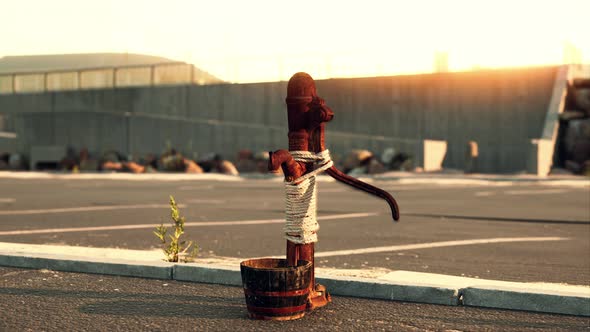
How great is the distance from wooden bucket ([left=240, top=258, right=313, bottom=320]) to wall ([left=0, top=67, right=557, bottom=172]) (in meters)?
26.9

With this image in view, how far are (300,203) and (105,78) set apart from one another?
39.7 m

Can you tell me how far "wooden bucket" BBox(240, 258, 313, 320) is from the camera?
5406 mm

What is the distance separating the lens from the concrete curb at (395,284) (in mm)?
6039

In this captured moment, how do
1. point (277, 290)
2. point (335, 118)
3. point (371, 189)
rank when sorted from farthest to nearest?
1. point (335, 118)
2. point (371, 189)
3. point (277, 290)

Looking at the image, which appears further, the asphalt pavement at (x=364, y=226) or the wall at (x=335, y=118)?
the wall at (x=335, y=118)

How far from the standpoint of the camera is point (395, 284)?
6.48 meters

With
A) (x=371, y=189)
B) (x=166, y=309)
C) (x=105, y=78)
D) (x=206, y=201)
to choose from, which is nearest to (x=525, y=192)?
(x=206, y=201)

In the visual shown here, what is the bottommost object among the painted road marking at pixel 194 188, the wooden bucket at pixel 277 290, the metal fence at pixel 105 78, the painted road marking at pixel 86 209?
the painted road marking at pixel 194 188

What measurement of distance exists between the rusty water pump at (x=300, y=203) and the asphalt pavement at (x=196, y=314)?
137 millimetres

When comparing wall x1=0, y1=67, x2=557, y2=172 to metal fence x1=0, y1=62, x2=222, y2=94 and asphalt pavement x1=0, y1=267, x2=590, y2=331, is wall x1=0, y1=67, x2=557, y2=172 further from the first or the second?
asphalt pavement x1=0, y1=267, x2=590, y2=331

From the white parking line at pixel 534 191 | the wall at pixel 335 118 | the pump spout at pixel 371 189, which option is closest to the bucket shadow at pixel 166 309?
the pump spout at pixel 371 189

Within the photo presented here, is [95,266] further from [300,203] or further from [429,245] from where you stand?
[429,245]

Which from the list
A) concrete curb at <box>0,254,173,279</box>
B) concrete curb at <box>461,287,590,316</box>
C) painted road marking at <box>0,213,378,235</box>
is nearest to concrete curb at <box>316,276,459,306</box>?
concrete curb at <box>461,287,590,316</box>

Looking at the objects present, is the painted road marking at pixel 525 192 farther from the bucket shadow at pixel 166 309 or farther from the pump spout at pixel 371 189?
the bucket shadow at pixel 166 309
